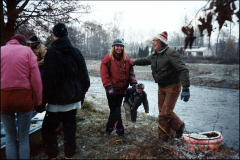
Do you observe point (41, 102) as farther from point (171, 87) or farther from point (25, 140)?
point (171, 87)

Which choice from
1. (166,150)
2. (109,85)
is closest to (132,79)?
(109,85)

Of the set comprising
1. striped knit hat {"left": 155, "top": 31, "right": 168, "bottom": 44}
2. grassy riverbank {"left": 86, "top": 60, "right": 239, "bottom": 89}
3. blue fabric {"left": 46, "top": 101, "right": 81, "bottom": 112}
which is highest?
striped knit hat {"left": 155, "top": 31, "right": 168, "bottom": 44}

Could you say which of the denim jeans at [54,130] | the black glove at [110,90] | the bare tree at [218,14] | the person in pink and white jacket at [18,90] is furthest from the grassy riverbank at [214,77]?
the person in pink and white jacket at [18,90]

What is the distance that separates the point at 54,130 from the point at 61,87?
0.70 metres

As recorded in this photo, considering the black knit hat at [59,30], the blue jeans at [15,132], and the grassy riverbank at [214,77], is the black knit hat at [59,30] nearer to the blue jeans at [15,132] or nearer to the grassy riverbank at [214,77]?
the blue jeans at [15,132]

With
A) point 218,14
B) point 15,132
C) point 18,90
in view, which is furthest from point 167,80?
point 15,132

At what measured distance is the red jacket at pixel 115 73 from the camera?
11.7 ft

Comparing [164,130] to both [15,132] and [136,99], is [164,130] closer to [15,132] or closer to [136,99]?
[136,99]

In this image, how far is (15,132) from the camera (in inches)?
96.7

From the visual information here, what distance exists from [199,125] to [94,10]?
5.51 m

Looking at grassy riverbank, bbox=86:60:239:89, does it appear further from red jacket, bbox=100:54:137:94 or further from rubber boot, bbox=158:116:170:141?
red jacket, bbox=100:54:137:94

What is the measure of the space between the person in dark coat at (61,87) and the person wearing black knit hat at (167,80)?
5.13 feet

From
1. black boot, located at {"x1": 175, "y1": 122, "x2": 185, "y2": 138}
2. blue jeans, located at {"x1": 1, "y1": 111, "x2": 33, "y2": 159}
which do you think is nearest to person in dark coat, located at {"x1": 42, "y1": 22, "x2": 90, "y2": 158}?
blue jeans, located at {"x1": 1, "y1": 111, "x2": 33, "y2": 159}

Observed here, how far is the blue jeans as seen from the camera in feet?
7.76
